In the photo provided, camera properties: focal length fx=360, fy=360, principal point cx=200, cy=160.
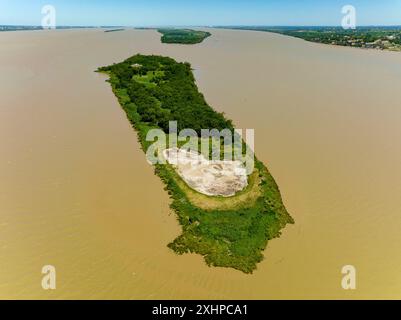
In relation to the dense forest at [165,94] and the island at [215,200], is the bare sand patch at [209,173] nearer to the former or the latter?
the island at [215,200]

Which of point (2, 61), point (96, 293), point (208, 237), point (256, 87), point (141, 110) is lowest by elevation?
point (96, 293)

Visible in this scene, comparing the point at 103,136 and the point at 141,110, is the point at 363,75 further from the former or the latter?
the point at 103,136

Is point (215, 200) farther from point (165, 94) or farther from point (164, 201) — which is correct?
point (165, 94)

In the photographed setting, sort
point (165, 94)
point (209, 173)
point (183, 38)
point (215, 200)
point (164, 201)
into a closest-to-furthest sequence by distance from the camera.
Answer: point (215, 200), point (164, 201), point (209, 173), point (165, 94), point (183, 38)

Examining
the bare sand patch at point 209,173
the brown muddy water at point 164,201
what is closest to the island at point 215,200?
the bare sand patch at point 209,173

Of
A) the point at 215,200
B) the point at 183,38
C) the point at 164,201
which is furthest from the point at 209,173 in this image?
the point at 183,38

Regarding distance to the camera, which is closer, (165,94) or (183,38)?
(165,94)

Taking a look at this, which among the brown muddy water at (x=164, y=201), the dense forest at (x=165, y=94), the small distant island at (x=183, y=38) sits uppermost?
the small distant island at (x=183, y=38)
